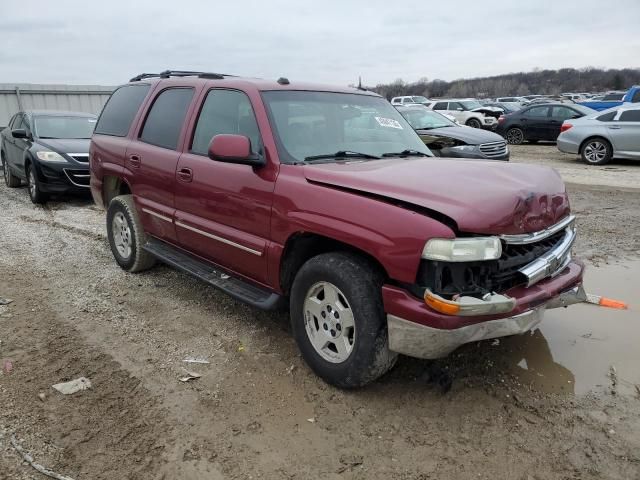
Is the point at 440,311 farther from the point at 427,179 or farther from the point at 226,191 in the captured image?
the point at 226,191

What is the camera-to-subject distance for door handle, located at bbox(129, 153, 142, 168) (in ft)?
16.1

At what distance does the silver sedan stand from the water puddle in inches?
389

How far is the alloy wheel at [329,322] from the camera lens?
10.3 ft

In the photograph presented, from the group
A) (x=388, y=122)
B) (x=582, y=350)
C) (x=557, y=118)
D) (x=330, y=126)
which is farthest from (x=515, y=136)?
(x=330, y=126)

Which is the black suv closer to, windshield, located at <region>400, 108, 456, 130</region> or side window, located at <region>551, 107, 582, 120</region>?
windshield, located at <region>400, 108, 456, 130</region>

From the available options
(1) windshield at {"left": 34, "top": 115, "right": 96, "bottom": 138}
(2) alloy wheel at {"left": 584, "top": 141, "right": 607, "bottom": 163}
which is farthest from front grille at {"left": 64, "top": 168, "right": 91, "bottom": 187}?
(2) alloy wheel at {"left": 584, "top": 141, "right": 607, "bottom": 163}

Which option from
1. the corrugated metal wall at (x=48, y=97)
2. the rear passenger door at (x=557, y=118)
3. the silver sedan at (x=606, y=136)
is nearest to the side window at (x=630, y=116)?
the silver sedan at (x=606, y=136)

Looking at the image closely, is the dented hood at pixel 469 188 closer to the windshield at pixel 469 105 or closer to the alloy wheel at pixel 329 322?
the alloy wheel at pixel 329 322

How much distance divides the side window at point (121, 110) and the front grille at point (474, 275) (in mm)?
3787

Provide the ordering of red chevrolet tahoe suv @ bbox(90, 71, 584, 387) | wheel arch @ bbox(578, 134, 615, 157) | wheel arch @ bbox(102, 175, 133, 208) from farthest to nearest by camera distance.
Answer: wheel arch @ bbox(578, 134, 615, 157) < wheel arch @ bbox(102, 175, 133, 208) < red chevrolet tahoe suv @ bbox(90, 71, 584, 387)

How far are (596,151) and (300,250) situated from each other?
500 inches

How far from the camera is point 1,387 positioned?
10.9 ft

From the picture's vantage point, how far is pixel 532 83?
351 feet

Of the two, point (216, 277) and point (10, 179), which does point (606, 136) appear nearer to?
point (216, 277)
